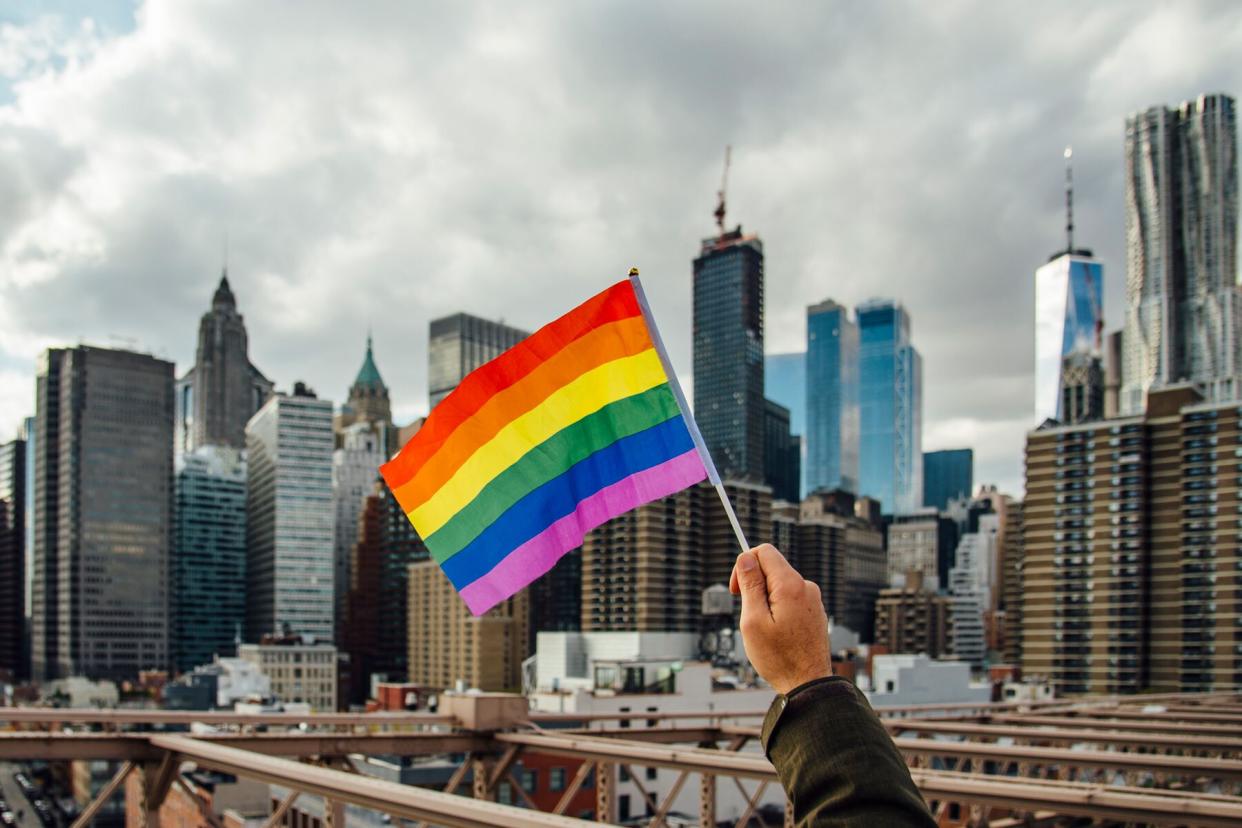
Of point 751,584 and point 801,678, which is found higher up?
point 751,584

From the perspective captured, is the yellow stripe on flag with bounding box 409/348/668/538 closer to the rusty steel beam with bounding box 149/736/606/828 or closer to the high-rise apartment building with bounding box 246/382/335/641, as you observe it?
the rusty steel beam with bounding box 149/736/606/828

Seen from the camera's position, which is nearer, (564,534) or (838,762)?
(838,762)

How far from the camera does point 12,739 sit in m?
9.19

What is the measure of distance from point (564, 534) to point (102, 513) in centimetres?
17051

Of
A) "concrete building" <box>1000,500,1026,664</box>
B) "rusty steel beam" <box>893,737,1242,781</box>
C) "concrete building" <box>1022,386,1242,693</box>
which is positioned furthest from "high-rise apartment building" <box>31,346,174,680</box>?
"rusty steel beam" <box>893,737,1242,781</box>

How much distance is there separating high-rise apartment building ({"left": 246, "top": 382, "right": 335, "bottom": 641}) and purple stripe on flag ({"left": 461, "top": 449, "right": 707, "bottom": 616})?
163 meters

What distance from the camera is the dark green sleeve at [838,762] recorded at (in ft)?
6.45

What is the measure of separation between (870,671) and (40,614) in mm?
121339

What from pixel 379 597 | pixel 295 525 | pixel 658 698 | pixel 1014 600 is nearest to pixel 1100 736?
pixel 658 698

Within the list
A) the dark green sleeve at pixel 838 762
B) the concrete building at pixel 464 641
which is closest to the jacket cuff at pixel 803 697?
the dark green sleeve at pixel 838 762

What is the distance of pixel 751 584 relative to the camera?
2.42 metres

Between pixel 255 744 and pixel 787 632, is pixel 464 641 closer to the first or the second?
pixel 255 744

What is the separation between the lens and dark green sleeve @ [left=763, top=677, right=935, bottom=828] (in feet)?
6.45

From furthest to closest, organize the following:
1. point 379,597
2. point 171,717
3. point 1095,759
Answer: point 379,597 < point 171,717 < point 1095,759
